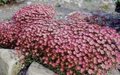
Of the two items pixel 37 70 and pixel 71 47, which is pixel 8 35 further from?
pixel 71 47

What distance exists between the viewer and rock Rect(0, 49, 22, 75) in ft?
16.7

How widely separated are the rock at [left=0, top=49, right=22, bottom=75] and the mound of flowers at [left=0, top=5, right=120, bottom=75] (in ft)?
0.54

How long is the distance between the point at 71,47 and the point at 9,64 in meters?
0.98

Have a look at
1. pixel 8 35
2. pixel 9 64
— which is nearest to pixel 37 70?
pixel 9 64

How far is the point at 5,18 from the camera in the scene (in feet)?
27.1

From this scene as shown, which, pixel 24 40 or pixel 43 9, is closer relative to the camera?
pixel 24 40

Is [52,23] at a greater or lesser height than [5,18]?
greater

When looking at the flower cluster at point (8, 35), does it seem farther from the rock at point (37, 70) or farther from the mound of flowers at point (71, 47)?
the rock at point (37, 70)

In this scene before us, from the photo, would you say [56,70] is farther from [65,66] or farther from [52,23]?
[52,23]

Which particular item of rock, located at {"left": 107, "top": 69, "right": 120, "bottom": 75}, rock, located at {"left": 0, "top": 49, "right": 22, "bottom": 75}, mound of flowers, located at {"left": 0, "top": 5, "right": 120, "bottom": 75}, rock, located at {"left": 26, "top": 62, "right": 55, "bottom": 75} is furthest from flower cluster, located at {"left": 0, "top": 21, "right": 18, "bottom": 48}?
rock, located at {"left": 107, "top": 69, "right": 120, "bottom": 75}

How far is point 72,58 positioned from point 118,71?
86 centimetres

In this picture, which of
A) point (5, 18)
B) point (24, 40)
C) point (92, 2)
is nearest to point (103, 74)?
point (24, 40)

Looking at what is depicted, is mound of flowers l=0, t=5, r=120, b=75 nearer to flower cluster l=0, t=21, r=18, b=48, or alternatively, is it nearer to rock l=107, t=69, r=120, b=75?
rock l=107, t=69, r=120, b=75

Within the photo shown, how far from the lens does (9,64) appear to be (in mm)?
5074
